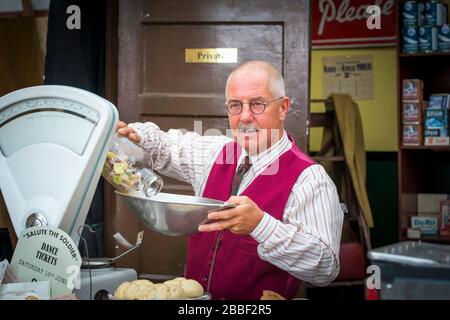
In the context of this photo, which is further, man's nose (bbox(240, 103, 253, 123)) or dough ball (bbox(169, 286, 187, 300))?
man's nose (bbox(240, 103, 253, 123))

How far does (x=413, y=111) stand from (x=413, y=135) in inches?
5.3

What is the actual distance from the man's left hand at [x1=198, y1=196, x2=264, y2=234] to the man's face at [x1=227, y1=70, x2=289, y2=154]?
221 millimetres

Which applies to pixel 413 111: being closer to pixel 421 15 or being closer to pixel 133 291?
pixel 421 15

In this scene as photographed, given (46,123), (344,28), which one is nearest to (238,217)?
(46,123)

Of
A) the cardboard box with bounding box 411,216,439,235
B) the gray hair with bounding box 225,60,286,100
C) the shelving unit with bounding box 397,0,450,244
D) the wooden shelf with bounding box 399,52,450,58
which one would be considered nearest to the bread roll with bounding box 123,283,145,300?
the gray hair with bounding box 225,60,286,100

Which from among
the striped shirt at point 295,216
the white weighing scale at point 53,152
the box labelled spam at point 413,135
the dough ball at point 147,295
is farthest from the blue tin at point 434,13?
the dough ball at point 147,295

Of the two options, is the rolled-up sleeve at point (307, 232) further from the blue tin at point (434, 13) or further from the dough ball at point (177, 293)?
the blue tin at point (434, 13)

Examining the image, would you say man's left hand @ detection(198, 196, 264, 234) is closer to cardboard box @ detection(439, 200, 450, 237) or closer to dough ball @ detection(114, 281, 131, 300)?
dough ball @ detection(114, 281, 131, 300)

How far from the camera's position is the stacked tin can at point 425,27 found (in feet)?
11.4

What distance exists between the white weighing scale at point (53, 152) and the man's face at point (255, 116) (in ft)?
1.30

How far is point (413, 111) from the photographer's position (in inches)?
139

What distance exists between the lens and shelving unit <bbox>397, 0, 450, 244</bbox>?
349 centimetres

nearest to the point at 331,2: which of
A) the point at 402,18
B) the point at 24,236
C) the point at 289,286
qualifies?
the point at 402,18

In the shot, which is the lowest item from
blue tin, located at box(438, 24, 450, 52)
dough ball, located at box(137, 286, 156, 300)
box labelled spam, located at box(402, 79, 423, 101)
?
dough ball, located at box(137, 286, 156, 300)
